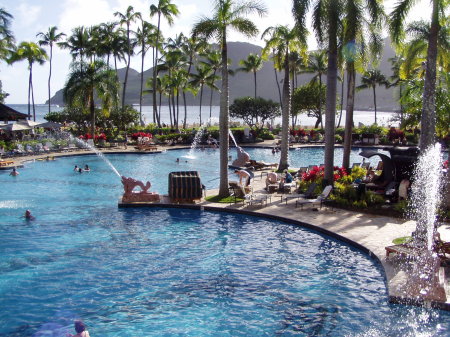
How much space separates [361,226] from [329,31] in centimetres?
1012

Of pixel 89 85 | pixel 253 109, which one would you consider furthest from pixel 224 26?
pixel 253 109

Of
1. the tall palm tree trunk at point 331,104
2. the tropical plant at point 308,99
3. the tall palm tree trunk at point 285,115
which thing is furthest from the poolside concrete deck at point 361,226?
the tropical plant at point 308,99

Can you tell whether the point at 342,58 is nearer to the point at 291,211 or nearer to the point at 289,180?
the point at 289,180

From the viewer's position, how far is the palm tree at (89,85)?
46656 mm

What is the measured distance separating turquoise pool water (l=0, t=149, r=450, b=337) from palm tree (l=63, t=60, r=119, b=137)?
88.0 ft

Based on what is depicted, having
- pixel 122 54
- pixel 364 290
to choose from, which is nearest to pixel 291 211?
pixel 364 290

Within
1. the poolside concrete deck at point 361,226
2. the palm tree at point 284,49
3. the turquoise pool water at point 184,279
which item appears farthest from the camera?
the palm tree at point 284,49

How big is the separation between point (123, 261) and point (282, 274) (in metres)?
5.04

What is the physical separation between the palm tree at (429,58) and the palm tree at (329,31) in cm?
520

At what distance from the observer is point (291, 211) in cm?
2056

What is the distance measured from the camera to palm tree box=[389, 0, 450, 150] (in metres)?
16.3

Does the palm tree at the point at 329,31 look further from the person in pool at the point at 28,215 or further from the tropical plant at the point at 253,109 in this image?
the tropical plant at the point at 253,109

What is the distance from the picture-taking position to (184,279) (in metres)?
13.6

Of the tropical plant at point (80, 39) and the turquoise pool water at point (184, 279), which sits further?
the tropical plant at point (80, 39)
